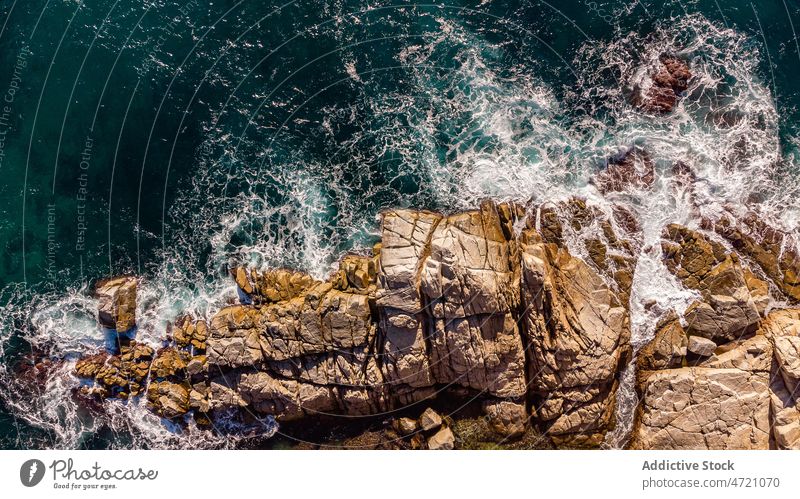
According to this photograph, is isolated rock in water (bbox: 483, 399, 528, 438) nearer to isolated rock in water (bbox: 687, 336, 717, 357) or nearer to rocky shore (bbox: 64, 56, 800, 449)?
rocky shore (bbox: 64, 56, 800, 449)

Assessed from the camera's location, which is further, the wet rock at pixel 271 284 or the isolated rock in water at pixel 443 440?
the wet rock at pixel 271 284

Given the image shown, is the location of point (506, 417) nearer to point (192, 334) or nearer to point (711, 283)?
point (711, 283)

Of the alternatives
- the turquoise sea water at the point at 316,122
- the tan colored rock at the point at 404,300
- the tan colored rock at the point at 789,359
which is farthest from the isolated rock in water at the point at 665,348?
the tan colored rock at the point at 404,300

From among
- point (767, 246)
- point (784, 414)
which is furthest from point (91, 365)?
point (767, 246)

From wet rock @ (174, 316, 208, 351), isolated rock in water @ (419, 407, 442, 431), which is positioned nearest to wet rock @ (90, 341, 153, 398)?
wet rock @ (174, 316, 208, 351)

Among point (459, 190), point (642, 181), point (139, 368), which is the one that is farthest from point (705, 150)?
point (139, 368)

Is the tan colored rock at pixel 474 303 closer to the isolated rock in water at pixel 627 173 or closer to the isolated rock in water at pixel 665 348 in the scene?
the isolated rock in water at pixel 627 173
